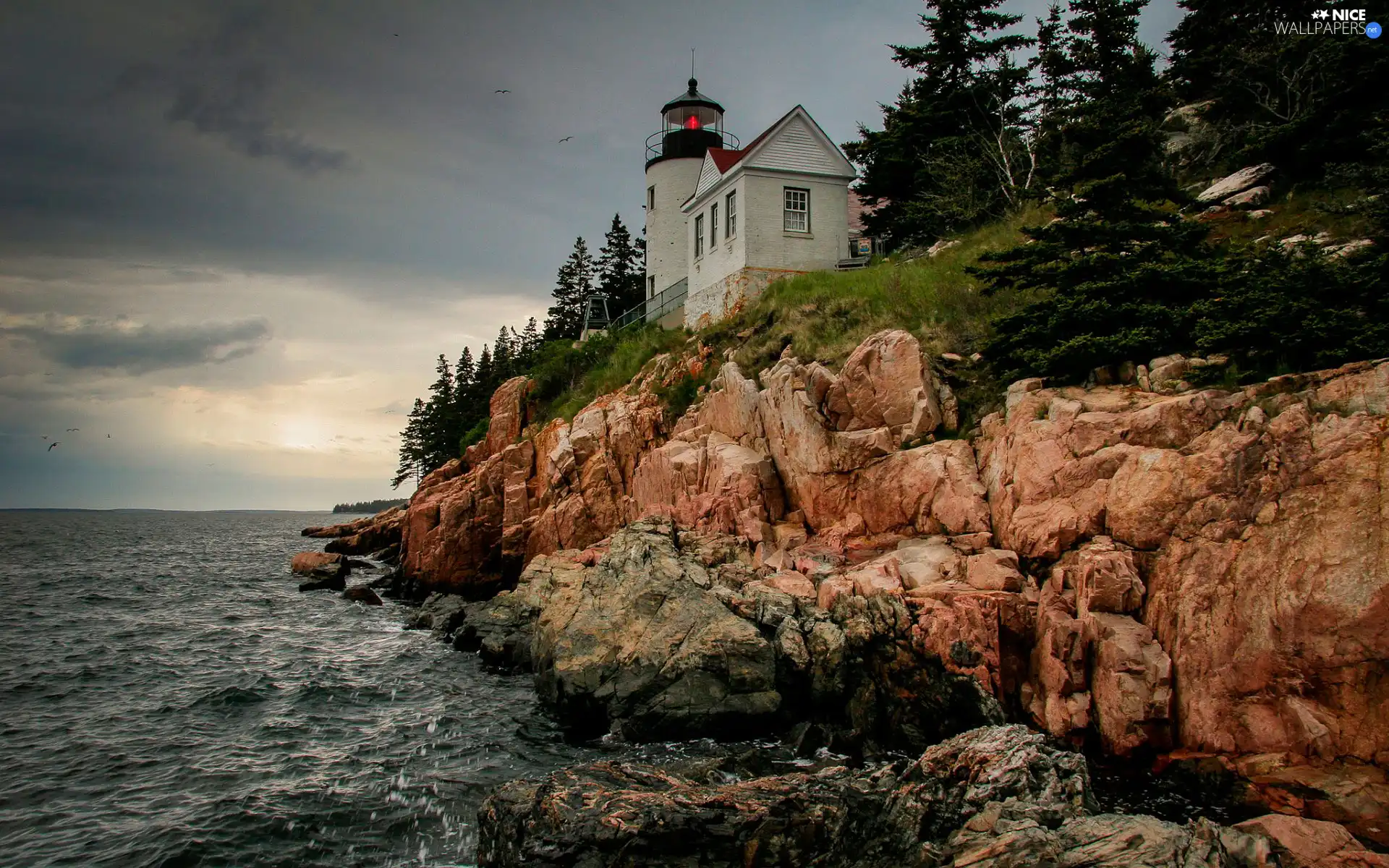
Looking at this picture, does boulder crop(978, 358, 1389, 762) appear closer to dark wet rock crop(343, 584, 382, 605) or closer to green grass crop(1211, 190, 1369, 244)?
green grass crop(1211, 190, 1369, 244)

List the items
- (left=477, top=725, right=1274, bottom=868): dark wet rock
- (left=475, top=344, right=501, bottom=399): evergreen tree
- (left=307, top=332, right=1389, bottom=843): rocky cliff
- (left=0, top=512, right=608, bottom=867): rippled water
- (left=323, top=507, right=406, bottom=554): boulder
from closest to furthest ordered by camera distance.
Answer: (left=477, top=725, right=1274, bottom=868): dark wet rock, (left=307, top=332, right=1389, bottom=843): rocky cliff, (left=0, top=512, right=608, bottom=867): rippled water, (left=323, top=507, right=406, bottom=554): boulder, (left=475, top=344, right=501, bottom=399): evergreen tree

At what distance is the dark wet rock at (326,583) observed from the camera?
109ft

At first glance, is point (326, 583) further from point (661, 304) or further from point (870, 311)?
point (870, 311)

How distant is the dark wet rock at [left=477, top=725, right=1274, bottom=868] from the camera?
23.3 ft

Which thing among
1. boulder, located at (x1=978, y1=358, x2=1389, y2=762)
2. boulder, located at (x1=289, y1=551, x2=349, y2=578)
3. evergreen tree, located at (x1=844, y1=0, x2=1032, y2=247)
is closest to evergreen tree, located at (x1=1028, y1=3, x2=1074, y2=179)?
evergreen tree, located at (x1=844, y1=0, x2=1032, y2=247)

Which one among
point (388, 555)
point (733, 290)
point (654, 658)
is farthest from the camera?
point (388, 555)

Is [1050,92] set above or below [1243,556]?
above

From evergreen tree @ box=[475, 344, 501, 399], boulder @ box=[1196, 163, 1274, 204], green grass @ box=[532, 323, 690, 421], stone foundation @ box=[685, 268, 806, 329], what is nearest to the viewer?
boulder @ box=[1196, 163, 1274, 204]

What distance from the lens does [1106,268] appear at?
1569cm

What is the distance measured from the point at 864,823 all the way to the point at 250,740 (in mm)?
11385

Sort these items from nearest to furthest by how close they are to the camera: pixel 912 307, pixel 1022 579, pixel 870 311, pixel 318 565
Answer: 1. pixel 1022 579
2. pixel 912 307
3. pixel 870 311
4. pixel 318 565

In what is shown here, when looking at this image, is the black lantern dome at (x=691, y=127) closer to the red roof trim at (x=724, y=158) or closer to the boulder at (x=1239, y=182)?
the red roof trim at (x=724, y=158)

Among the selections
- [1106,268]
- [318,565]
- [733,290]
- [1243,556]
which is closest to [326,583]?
[318,565]

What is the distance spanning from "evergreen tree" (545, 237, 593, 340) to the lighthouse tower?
20045 mm
